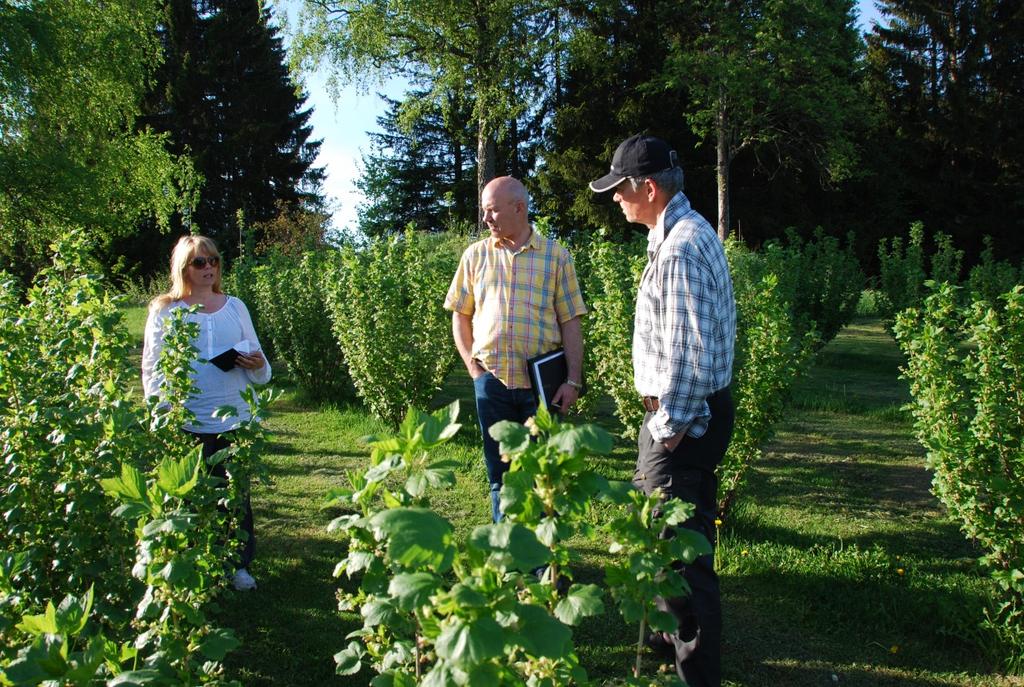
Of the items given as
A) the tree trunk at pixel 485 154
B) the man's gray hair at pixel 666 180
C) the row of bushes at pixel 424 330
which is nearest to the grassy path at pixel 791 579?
the row of bushes at pixel 424 330

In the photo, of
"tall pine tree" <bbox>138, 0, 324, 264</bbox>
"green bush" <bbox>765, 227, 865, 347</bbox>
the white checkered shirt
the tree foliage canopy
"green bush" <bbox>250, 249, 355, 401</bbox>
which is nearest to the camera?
the white checkered shirt

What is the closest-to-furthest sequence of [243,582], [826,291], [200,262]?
[200,262]
[243,582]
[826,291]

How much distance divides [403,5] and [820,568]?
54.6ft

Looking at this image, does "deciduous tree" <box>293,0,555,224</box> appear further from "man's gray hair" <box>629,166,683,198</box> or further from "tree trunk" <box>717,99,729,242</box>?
"man's gray hair" <box>629,166,683,198</box>

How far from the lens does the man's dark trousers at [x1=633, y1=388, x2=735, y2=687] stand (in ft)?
8.87

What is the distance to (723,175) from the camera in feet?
65.5

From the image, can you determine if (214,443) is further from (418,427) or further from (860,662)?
(860,662)

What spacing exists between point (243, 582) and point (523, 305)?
6.26 feet

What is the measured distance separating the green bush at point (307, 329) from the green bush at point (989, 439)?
222 inches

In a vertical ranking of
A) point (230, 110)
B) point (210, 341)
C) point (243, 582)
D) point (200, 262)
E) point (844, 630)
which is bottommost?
point (844, 630)

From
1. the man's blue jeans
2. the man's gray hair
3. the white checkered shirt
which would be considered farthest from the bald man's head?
the white checkered shirt

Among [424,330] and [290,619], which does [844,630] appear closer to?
[290,619]

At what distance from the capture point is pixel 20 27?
1183 cm

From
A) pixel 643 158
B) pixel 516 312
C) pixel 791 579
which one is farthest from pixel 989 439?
pixel 516 312
